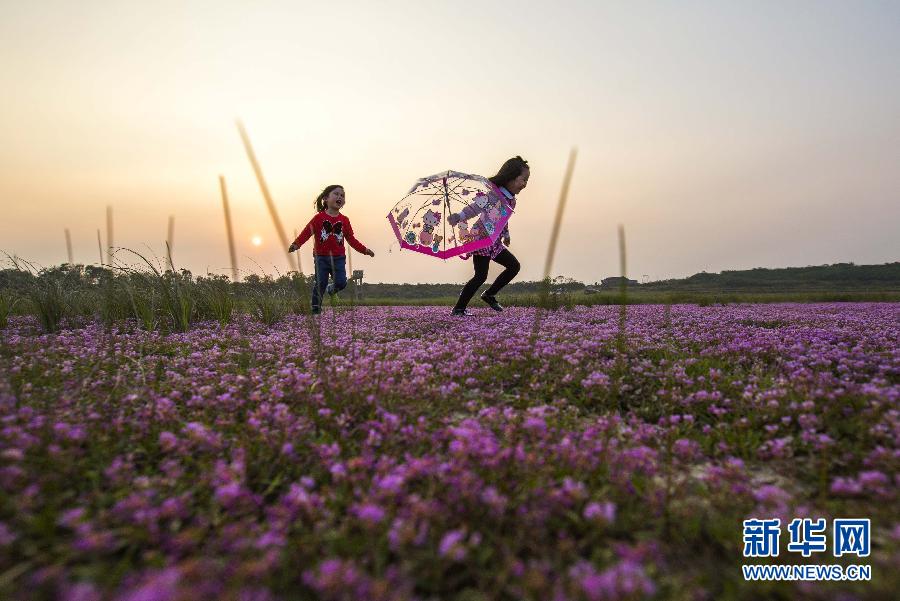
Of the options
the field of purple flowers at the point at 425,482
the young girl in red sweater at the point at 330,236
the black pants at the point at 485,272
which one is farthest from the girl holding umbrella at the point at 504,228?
the field of purple flowers at the point at 425,482

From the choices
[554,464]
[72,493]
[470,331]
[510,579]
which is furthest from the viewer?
[470,331]

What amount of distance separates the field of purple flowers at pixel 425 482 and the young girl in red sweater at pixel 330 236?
22.5ft

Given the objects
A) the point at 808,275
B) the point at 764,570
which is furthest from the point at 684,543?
the point at 808,275

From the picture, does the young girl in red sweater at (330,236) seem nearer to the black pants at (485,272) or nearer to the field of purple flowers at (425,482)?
the black pants at (485,272)

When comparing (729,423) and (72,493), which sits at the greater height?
(72,493)

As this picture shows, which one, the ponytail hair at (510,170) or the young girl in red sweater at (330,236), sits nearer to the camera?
the ponytail hair at (510,170)

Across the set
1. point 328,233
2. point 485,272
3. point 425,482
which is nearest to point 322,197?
point 328,233

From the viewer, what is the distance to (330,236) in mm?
11508

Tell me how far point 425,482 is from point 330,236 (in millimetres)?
9961

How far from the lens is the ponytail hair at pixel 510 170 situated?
34.0 feet

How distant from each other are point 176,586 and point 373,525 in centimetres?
72

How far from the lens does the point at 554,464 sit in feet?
8.46

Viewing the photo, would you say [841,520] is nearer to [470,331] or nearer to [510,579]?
[510,579]

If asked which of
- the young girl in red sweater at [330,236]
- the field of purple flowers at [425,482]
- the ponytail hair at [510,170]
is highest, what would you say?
the ponytail hair at [510,170]
